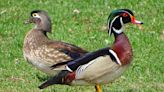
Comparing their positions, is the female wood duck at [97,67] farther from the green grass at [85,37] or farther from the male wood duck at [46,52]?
the green grass at [85,37]

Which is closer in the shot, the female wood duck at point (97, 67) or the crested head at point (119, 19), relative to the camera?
the female wood duck at point (97, 67)

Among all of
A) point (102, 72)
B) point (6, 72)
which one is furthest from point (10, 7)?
point (102, 72)

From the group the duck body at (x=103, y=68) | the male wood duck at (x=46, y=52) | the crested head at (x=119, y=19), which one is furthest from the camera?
the male wood duck at (x=46, y=52)

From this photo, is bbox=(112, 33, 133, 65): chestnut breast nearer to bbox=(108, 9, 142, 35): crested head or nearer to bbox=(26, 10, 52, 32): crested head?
bbox=(108, 9, 142, 35): crested head

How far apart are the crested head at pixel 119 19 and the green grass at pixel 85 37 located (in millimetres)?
1060

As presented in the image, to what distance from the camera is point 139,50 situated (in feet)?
34.3

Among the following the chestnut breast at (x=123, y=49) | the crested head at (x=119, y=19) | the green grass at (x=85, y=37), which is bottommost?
the green grass at (x=85, y=37)

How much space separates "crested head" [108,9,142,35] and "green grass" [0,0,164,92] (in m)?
1.06

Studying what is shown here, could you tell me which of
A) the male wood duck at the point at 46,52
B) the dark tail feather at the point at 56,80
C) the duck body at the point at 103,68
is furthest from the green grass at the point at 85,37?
the duck body at the point at 103,68

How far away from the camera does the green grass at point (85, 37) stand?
873 centimetres

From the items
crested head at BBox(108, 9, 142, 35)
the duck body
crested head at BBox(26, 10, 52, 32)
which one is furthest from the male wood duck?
crested head at BBox(108, 9, 142, 35)

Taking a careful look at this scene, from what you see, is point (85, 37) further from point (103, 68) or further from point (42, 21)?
point (103, 68)

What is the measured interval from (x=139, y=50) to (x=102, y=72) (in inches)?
124

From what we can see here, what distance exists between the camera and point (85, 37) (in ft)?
36.5
